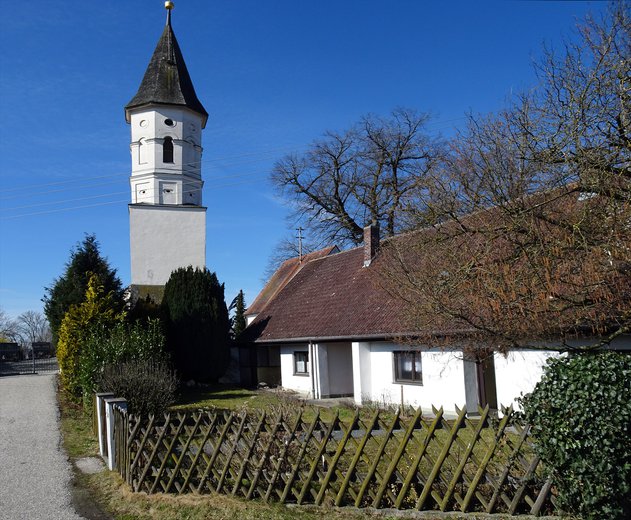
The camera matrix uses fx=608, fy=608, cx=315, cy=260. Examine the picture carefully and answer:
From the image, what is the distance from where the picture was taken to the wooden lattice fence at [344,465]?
655 cm

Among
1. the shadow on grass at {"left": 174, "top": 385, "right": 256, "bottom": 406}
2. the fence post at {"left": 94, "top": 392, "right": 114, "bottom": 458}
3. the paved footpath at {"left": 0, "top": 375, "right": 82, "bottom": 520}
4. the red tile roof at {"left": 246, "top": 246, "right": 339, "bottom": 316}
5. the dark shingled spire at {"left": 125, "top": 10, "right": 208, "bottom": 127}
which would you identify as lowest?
the shadow on grass at {"left": 174, "top": 385, "right": 256, "bottom": 406}

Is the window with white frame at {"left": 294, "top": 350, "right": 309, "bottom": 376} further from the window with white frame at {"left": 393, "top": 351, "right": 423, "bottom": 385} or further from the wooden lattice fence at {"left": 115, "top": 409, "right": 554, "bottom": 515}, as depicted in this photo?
the wooden lattice fence at {"left": 115, "top": 409, "right": 554, "bottom": 515}

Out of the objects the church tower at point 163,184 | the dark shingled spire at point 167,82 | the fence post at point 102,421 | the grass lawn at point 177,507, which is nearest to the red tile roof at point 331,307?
the church tower at point 163,184

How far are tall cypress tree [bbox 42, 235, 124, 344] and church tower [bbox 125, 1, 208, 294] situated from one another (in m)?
6.23

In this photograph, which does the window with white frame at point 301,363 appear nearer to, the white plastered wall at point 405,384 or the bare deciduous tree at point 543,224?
the white plastered wall at point 405,384

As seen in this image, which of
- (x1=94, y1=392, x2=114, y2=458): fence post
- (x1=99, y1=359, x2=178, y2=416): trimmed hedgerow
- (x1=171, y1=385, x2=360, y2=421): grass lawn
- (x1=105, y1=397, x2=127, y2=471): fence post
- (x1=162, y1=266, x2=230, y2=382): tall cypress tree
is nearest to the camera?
(x1=105, y1=397, x2=127, y2=471): fence post

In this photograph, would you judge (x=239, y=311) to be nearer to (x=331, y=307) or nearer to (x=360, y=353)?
(x=331, y=307)

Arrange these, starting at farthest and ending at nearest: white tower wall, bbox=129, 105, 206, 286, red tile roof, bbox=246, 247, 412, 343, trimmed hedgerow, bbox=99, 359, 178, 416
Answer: white tower wall, bbox=129, 105, 206, 286
red tile roof, bbox=246, 247, 412, 343
trimmed hedgerow, bbox=99, 359, 178, 416

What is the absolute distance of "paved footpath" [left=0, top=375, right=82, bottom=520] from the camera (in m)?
8.27

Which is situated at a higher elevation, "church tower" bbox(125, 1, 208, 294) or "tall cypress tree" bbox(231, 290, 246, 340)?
"church tower" bbox(125, 1, 208, 294)

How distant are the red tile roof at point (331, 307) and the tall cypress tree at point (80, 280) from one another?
666 cm

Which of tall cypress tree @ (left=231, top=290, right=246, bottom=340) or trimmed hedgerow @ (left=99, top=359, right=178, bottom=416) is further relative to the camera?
tall cypress tree @ (left=231, top=290, right=246, bottom=340)

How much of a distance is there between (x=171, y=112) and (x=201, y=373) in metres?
14.4

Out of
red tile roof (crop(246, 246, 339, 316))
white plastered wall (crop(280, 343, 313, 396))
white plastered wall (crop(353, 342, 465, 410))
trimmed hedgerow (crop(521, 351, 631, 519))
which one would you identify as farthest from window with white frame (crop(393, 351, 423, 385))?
red tile roof (crop(246, 246, 339, 316))
